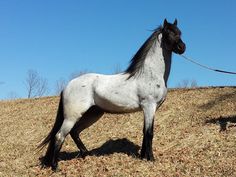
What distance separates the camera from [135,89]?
7977 millimetres

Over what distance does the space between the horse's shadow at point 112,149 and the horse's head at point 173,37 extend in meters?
2.33

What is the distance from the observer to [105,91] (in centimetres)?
805

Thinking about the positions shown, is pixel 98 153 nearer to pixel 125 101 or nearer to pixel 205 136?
pixel 125 101

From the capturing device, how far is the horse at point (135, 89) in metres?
7.88

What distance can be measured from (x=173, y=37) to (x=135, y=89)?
1.22 metres

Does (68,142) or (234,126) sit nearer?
(234,126)

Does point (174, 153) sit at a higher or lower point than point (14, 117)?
higher

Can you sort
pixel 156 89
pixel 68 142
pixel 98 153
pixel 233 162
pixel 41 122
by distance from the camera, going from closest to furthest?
pixel 233 162 < pixel 156 89 < pixel 98 153 < pixel 68 142 < pixel 41 122

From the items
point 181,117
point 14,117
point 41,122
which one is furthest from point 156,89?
point 14,117

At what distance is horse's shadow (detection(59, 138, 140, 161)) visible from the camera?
9031 millimetres

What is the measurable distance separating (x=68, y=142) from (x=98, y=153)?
1.73 m

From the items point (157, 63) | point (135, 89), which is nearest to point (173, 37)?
point (157, 63)

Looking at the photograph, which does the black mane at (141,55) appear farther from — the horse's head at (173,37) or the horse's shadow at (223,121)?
the horse's shadow at (223,121)

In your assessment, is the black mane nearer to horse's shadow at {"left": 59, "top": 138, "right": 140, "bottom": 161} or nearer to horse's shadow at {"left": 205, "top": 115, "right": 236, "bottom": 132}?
horse's shadow at {"left": 59, "top": 138, "right": 140, "bottom": 161}
